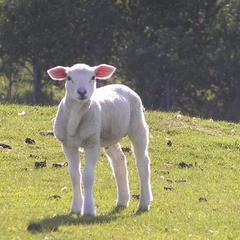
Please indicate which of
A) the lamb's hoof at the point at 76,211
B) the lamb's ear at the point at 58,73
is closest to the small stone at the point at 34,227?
Answer: the lamb's hoof at the point at 76,211

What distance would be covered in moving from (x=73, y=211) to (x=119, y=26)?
31.3m

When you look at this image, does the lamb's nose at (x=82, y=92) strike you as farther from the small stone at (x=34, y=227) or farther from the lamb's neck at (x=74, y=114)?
the small stone at (x=34, y=227)

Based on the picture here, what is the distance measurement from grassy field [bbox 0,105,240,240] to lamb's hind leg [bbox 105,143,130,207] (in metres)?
0.17

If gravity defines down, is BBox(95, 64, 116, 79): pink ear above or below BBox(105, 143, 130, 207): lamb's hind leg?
above

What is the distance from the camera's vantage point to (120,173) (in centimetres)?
1111

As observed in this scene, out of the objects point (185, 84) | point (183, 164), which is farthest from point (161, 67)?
point (183, 164)

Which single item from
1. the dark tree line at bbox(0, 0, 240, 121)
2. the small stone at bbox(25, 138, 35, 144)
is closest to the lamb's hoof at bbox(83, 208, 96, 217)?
the small stone at bbox(25, 138, 35, 144)

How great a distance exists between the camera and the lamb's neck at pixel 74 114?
9.95 m

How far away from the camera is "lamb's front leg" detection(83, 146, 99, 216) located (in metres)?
9.94

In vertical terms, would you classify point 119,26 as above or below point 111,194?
below

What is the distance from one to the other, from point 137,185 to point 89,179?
3028 mm

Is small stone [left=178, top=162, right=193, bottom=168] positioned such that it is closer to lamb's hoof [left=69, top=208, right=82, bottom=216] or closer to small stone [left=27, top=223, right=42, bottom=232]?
lamb's hoof [left=69, top=208, right=82, bottom=216]

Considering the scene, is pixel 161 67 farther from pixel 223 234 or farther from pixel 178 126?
pixel 223 234

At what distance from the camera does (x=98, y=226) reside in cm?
949
